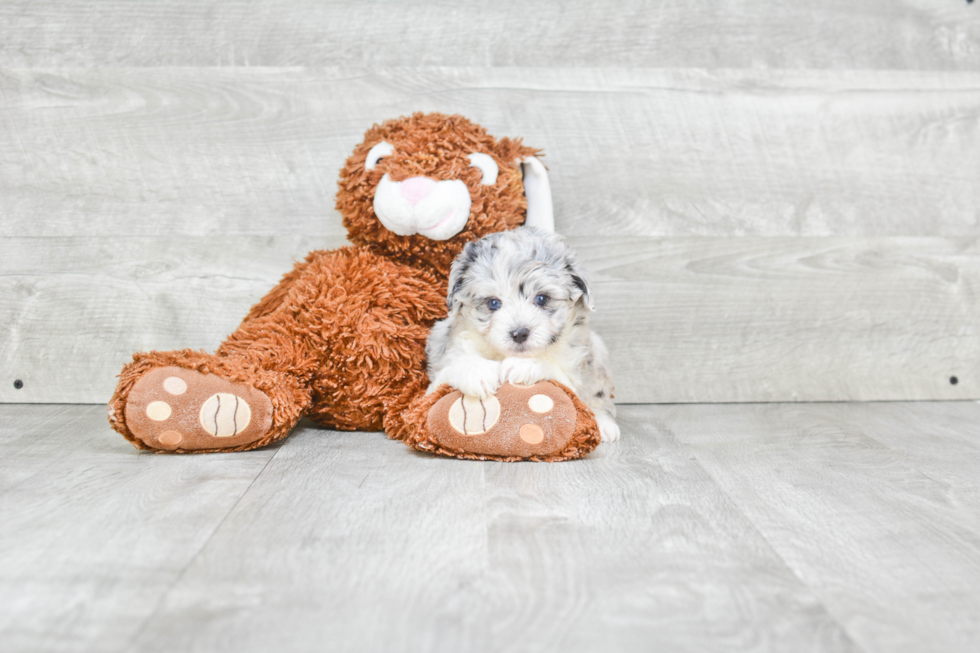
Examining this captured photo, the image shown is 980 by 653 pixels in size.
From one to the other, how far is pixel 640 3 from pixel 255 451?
151cm

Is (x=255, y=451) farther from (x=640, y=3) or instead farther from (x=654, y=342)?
(x=640, y=3)

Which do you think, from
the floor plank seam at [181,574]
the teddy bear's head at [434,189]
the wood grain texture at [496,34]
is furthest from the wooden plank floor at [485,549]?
the wood grain texture at [496,34]

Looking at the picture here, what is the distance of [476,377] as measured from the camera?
57.9 inches

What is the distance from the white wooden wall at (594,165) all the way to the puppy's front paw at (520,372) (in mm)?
664

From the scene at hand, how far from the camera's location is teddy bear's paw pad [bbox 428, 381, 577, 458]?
147cm

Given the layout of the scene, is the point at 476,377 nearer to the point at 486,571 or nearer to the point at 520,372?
the point at 520,372

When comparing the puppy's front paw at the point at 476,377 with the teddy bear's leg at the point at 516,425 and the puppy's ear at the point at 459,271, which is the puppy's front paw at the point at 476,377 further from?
the puppy's ear at the point at 459,271

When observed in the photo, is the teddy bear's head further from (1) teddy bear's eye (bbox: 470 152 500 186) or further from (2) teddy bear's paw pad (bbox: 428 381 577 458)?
(2) teddy bear's paw pad (bbox: 428 381 577 458)

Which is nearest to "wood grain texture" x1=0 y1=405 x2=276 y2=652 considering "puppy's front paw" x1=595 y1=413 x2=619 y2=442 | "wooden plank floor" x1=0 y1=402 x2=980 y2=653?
"wooden plank floor" x1=0 y1=402 x2=980 y2=653

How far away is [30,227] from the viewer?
203 centimetres

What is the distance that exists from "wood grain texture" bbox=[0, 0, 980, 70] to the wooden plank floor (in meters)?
1.03

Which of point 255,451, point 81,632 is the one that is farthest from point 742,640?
point 255,451

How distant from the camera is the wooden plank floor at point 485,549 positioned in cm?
85

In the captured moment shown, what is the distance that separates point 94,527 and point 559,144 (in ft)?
4.73
